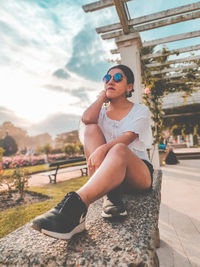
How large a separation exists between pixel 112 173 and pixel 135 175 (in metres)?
0.33

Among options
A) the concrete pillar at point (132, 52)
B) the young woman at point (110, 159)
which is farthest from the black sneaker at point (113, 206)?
the concrete pillar at point (132, 52)

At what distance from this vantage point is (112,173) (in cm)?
104

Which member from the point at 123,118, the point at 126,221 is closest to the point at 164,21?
the point at 123,118

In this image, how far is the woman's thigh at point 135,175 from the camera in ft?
4.07

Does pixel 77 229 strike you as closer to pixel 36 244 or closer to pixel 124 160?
pixel 36 244

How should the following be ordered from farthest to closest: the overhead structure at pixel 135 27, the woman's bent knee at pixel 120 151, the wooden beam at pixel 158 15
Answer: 1. the wooden beam at pixel 158 15
2. the overhead structure at pixel 135 27
3. the woman's bent knee at pixel 120 151

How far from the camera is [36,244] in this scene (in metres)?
0.84

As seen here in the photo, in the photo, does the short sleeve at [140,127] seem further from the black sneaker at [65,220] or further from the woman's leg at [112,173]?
the black sneaker at [65,220]

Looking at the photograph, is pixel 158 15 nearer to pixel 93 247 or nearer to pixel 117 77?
pixel 117 77

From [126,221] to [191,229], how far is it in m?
2.04

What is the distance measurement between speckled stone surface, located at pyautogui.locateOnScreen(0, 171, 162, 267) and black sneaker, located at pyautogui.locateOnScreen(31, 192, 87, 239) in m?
0.04

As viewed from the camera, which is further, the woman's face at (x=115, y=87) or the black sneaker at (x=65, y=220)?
the woman's face at (x=115, y=87)

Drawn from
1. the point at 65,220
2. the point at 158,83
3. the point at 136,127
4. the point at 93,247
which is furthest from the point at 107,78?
the point at 158,83

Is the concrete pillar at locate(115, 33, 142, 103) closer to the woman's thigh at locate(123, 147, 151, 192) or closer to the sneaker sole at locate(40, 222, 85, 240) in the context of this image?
the woman's thigh at locate(123, 147, 151, 192)
